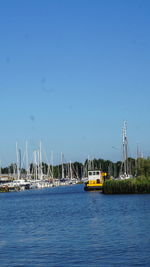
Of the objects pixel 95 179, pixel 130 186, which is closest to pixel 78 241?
pixel 130 186

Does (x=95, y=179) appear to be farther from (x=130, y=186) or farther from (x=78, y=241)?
(x=78, y=241)

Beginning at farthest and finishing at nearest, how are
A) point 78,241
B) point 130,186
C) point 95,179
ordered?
point 95,179, point 130,186, point 78,241

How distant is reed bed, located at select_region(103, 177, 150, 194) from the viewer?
269 ft

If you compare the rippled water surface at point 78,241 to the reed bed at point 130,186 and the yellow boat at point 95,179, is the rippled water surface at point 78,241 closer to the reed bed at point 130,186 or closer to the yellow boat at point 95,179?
the reed bed at point 130,186

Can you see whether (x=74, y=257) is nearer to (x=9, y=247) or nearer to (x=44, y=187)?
(x=9, y=247)

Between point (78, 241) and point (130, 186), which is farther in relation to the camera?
point (130, 186)

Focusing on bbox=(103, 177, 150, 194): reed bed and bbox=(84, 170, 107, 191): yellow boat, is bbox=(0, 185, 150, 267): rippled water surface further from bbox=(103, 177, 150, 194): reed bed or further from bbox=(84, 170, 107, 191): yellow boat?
bbox=(84, 170, 107, 191): yellow boat

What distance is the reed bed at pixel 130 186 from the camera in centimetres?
8199

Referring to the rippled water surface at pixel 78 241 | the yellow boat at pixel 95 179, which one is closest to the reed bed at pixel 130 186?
the yellow boat at pixel 95 179


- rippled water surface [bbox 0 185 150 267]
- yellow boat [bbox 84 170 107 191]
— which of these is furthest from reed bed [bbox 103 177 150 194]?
rippled water surface [bbox 0 185 150 267]

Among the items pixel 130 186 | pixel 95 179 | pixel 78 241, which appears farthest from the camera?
pixel 95 179

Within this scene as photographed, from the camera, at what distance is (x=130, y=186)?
275ft

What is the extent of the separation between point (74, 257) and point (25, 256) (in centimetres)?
284

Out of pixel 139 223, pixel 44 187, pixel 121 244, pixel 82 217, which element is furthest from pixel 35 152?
pixel 121 244
